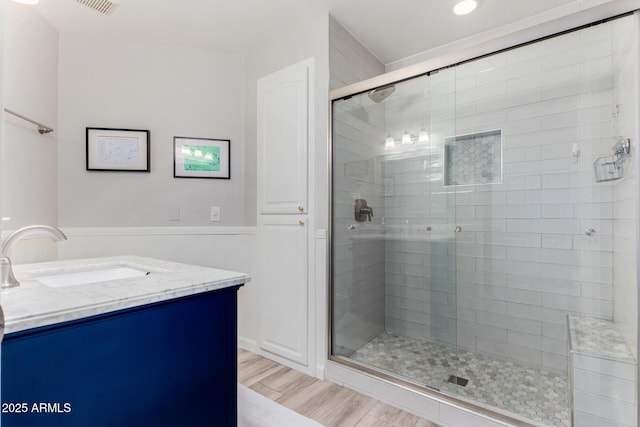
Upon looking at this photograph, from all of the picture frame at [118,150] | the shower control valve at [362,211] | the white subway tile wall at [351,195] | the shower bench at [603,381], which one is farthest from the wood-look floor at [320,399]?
the picture frame at [118,150]

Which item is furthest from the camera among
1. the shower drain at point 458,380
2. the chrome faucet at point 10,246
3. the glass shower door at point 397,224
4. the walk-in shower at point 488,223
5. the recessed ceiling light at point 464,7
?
the glass shower door at point 397,224

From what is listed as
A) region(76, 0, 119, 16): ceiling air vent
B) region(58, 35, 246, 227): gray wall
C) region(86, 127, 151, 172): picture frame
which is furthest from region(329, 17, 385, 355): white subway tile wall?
region(86, 127, 151, 172): picture frame

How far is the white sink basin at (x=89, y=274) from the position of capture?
1381 millimetres

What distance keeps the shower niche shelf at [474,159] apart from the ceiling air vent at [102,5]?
2.34 metres

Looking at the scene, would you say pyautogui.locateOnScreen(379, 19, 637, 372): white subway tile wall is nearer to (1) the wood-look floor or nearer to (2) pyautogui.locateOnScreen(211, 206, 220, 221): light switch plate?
(1) the wood-look floor

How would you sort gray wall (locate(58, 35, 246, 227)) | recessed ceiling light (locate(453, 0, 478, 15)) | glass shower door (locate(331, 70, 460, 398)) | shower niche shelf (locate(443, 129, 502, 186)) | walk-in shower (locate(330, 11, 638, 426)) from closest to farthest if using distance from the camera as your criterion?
walk-in shower (locate(330, 11, 638, 426))
recessed ceiling light (locate(453, 0, 478, 15))
glass shower door (locate(331, 70, 460, 398))
shower niche shelf (locate(443, 129, 502, 186))
gray wall (locate(58, 35, 246, 227))

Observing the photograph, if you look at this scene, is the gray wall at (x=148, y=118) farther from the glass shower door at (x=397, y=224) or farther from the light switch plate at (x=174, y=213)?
the glass shower door at (x=397, y=224)

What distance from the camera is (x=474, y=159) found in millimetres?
2301

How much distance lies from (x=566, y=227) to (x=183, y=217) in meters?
2.71

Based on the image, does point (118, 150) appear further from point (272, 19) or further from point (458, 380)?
point (458, 380)

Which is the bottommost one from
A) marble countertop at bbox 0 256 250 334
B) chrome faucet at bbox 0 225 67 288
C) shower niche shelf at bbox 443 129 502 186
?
marble countertop at bbox 0 256 250 334

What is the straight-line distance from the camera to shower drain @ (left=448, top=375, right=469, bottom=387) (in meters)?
1.90

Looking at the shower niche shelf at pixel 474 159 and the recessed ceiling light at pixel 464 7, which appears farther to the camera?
the shower niche shelf at pixel 474 159

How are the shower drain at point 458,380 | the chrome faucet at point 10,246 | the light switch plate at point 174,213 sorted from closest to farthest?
the chrome faucet at point 10,246
the shower drain at point 458,380
the light switch plate at point 174,213
